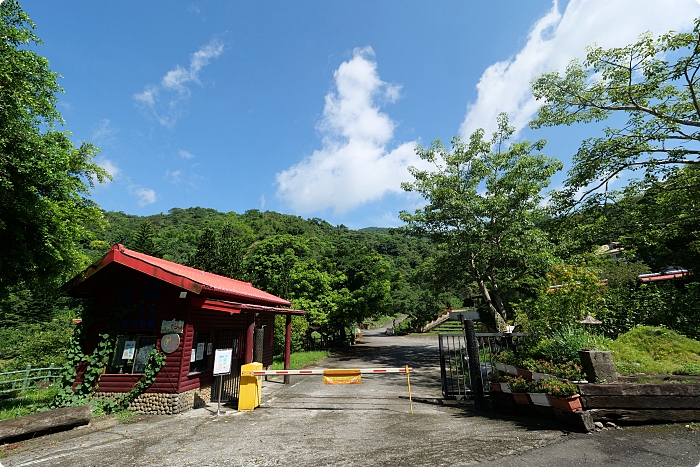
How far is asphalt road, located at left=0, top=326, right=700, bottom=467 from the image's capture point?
15.4ft

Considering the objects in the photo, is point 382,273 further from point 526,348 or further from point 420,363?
point 526,348

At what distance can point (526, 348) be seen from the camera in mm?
7691

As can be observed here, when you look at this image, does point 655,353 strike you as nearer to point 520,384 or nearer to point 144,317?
point 520,384

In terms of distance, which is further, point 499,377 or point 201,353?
point 201,353

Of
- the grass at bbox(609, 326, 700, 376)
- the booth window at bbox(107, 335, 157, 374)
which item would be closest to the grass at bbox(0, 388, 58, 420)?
the booth window at bbox(107, 335, 157, 374)

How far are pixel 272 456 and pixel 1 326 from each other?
40.0m

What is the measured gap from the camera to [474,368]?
809cm

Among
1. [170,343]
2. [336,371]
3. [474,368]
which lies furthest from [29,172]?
[474,368]

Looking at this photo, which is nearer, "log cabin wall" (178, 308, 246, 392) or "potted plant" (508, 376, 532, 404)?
"potted plant" (508, 376, 532, 404)

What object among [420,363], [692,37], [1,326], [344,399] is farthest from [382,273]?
[1,326]

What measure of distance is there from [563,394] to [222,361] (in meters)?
7.84

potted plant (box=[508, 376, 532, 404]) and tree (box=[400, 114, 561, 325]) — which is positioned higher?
tree (box=[400, 114, 561, 325])

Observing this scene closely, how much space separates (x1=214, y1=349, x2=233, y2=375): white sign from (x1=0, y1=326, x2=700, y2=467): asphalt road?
1104mm

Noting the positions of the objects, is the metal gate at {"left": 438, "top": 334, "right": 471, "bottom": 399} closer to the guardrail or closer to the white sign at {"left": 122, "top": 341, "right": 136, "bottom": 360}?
the white sign at {"left": 122, "top": 341, "right": 136, "bottom": 360}
